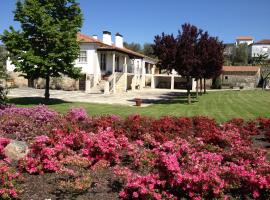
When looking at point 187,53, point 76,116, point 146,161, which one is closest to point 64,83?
point 187,53

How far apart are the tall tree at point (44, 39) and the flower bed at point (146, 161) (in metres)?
11.2

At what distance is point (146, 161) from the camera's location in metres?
7.77

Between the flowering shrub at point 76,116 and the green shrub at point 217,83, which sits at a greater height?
the green shrub at point 217,83

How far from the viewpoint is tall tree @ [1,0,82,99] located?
906 inches

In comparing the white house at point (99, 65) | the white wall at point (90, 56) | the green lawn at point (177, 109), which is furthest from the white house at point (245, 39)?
the green lawn at point (177, 109)

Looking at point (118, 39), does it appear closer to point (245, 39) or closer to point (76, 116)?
point (76, 116)

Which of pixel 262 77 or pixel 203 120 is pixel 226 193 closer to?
pixel 203 120

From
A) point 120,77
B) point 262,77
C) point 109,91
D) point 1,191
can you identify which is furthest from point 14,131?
point 262,77

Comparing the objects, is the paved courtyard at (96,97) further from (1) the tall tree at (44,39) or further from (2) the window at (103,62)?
(2) the window at (103,62)

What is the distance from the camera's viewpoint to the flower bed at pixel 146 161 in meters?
6.00

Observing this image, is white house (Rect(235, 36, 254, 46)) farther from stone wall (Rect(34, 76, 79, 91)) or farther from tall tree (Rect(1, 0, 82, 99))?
tall tree (Rect(1, 0, 82, 99))

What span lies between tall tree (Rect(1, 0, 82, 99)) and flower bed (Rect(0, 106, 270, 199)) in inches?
440

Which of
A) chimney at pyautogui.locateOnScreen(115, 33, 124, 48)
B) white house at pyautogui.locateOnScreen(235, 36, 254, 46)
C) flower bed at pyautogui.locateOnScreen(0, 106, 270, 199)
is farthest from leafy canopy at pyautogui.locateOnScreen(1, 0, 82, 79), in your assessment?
white house at pyautogui.locateOnScreen(235, 36, 254, 46)

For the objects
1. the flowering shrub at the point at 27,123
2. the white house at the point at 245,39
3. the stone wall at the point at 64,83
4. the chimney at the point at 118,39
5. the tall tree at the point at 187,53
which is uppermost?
the white house at the point at 245,39
